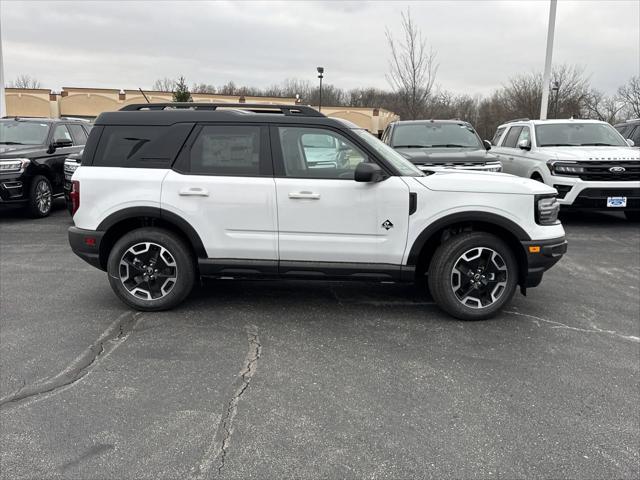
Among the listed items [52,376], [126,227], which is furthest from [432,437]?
[126,227]

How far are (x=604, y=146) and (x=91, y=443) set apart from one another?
33.6ft

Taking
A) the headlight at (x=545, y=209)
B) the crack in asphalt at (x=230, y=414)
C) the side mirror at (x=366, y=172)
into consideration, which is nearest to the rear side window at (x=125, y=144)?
the side mirror at (x=366, y=172)

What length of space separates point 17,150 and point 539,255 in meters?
9.40

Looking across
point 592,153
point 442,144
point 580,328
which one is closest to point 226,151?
point 580,328

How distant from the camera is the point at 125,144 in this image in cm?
482

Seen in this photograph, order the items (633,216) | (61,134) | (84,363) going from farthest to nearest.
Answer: (61,134)
(633,216)
(84,363)

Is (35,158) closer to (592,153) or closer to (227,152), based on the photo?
(227,152)

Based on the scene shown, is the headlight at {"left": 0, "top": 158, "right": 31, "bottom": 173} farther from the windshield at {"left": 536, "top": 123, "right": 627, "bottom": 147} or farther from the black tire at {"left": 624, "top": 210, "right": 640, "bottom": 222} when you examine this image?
the black tire at {"left": 624, "top": 210, "right": 640, "bottom": 222}

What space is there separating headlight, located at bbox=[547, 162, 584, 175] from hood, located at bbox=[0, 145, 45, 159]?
9559 millimetres

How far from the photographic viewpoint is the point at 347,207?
15.0 ft

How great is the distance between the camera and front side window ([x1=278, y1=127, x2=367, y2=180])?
15.2 feet

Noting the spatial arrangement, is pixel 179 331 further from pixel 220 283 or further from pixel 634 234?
pixel 634 234

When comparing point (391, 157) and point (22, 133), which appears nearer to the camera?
point (391, 157)

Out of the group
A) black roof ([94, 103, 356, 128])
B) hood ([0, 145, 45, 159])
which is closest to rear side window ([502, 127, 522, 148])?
black roof ([94, 103, 356, 128])
